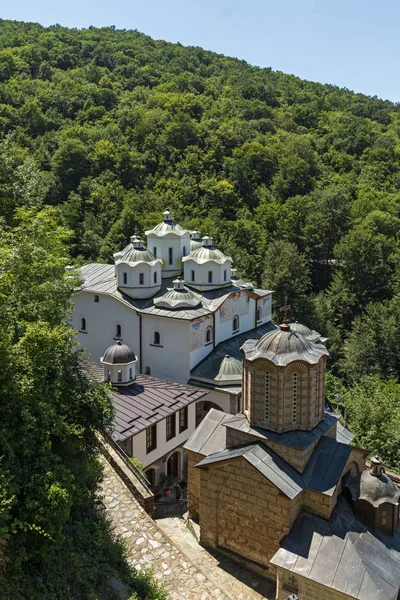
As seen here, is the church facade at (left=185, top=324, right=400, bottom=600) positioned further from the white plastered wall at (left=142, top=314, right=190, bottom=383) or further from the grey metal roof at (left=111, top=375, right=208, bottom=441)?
the white plastered wall at (left=142, top=314, right=190, bottom=383)

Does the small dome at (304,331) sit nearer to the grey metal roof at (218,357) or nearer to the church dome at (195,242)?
the grey metal roof at (218,357)

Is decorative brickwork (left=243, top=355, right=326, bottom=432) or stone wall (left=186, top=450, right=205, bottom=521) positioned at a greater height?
decorative brickwork (left=243, top=355, right=326, bottom=432)

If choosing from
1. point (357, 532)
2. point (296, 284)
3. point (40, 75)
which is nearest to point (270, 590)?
point (357, 532)

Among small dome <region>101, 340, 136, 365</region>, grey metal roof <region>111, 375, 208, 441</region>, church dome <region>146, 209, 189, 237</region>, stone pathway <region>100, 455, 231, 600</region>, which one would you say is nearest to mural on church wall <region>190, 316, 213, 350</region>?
grey metal roof <region>111, 375, 208, 441</region>

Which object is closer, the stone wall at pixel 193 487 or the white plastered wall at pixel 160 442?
the stone wall at pixel 193 487

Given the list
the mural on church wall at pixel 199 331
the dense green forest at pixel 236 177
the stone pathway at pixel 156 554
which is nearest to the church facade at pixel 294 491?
the stone pathway at pixel 156 554

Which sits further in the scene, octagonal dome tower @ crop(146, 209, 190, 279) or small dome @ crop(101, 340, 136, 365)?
octagonal dome tower @ crop(146, 209, 190, 279)

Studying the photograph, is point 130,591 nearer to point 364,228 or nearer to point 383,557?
point 383,557
